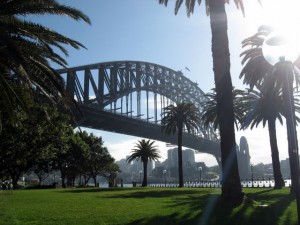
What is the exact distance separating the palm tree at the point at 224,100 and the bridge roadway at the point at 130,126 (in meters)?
52.2

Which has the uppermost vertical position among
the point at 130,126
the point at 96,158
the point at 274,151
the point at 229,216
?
the point at 130,126

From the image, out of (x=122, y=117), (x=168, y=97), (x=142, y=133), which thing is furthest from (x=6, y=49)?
(x=168, y=97)

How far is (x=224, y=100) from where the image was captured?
22.4m

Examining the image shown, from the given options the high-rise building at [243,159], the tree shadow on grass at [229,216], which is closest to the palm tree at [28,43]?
the tree shadow on grass at [229,216]

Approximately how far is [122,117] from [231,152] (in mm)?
72889

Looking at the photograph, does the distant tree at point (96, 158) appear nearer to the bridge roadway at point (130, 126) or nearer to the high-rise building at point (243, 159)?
the bridge roadway at point (130, 126)

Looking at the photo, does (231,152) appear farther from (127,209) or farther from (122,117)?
(122,117)

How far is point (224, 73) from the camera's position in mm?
22734

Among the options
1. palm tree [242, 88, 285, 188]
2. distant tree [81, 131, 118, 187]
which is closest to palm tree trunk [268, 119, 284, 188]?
palm tree [242, 88, 285, 188]

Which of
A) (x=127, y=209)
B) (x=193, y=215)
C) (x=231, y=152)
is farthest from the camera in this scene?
(x=231, y=152)

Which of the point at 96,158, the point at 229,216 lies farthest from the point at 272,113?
the point at 96,158

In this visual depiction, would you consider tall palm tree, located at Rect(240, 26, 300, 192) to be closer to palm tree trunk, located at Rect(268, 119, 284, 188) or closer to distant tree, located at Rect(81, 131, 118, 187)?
palm tree trunk, located at Rect(268, 119, 284, 188)

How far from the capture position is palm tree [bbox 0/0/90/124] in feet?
51.0

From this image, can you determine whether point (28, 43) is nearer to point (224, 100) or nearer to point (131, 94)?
point (224, 100)
